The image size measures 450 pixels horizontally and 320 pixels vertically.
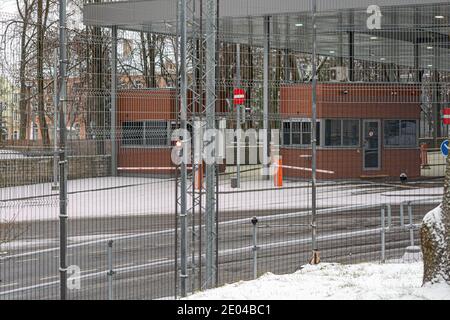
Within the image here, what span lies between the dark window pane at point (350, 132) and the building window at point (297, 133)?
3.52 ft

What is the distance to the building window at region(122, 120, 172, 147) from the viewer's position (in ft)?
67.4

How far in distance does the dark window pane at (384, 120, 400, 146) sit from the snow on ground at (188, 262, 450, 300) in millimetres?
23116

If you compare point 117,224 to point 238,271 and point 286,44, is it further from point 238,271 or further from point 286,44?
point 286,44

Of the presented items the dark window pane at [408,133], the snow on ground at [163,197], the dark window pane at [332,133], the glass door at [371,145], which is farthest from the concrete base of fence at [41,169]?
the dark window pane at [408,133]

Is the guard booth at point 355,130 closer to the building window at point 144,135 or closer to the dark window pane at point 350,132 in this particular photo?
the dark window pane at point 350,132

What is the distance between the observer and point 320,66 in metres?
39.9

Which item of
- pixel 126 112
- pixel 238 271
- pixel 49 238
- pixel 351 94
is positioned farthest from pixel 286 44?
pixel 238 271

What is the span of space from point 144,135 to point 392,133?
17467 mm

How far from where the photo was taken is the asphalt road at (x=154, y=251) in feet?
45.3

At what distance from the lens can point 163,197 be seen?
2794 cm

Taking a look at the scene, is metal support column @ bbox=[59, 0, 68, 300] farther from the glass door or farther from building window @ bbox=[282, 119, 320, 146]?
the glass door

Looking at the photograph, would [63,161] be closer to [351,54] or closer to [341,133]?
[341,133]

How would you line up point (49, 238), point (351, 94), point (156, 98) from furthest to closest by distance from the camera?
point (351, 94) → point (156, 98) → point (49, 238)

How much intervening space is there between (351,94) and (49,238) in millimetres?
17711
